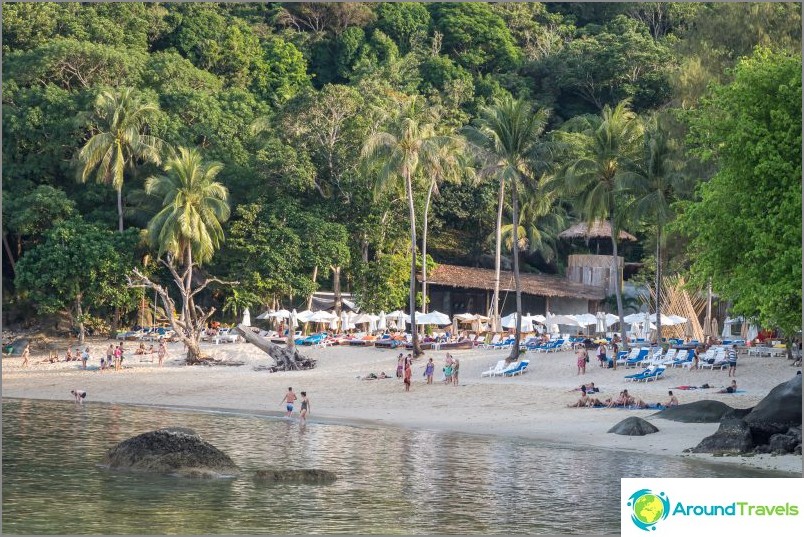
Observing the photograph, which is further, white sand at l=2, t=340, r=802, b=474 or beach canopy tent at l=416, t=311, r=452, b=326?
beach canopy tent at l=416, t=311, r=452, b=326

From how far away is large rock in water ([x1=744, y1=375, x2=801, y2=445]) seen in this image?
23.8m

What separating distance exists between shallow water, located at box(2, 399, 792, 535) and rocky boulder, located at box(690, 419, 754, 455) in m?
1.10

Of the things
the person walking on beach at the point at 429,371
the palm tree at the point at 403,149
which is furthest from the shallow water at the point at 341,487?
the palm tree at the point at 403,149

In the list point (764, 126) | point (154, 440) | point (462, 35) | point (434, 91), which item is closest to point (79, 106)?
point (434, 91)

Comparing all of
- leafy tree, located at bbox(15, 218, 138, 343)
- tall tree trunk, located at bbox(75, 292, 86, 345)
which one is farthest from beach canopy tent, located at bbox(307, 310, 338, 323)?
tall tree trunk, located at bbox(75, 292, 86, 345)

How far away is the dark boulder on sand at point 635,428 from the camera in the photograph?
2645cm

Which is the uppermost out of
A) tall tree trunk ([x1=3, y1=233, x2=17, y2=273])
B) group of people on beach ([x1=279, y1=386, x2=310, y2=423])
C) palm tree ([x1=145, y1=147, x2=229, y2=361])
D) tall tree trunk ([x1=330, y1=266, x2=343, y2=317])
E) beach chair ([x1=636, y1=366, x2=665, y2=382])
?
palm tree ([x1=145, y1=147, x2=229, y2=361])

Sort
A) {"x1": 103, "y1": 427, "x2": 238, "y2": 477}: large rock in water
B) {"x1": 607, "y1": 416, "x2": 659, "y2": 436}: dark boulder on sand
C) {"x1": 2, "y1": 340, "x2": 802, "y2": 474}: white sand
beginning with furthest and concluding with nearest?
{"x1": 2, "y1": 340, "x2": 802, "y2": 474}: white sand
{"x1": 607, "y1": 416, "x2": 659, "y2": 436}: dark boulder on sand
{"x1": 103, "y1": 427, "x2": 238, "y2": 477}: large rock in water

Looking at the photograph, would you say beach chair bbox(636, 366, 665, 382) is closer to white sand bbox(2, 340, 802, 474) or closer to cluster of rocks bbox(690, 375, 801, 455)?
white sand bbox(2, 340, 802, 474)

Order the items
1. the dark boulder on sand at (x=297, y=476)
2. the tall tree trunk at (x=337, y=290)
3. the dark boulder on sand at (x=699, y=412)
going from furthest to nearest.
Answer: the tall tree trunk at (x=337, y=290), the dark boulder on sand at (x=699, y=412), the dark boulder on sand at (x=297, y=476)

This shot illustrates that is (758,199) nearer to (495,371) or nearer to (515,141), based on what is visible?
(495,371)

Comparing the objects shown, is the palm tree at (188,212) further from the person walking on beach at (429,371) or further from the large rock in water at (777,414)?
the large rock in water at (777,414)

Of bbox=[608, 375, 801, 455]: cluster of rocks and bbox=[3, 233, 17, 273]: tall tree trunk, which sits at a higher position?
bbox=[3, 233, 17, 273]: tall tree trunk

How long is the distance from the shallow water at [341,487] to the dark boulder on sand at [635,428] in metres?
1.64
